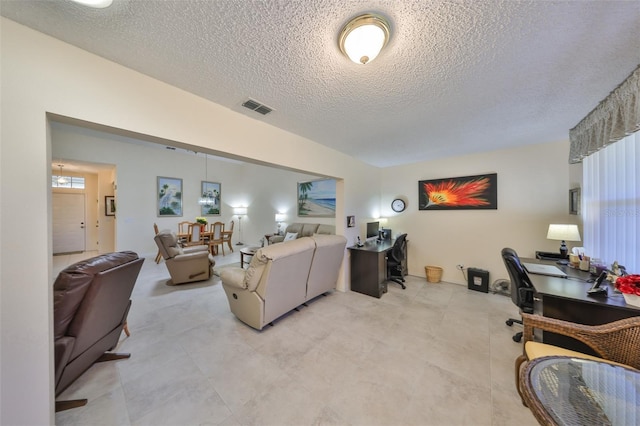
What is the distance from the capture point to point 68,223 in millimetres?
6367

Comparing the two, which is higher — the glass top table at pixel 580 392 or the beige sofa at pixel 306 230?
the beige sofa at pixel 306 230

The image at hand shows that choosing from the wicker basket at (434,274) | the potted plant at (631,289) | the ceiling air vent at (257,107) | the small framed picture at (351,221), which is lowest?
the wicker basket at (434,274)

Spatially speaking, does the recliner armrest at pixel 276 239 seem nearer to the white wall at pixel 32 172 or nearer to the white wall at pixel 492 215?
the white wall at pixel 492 215

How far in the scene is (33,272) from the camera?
3.74 feet

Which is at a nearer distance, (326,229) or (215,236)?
(326,229)

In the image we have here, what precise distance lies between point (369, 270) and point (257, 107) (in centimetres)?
286

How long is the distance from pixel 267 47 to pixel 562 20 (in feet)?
5.49

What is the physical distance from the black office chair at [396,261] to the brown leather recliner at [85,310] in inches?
141

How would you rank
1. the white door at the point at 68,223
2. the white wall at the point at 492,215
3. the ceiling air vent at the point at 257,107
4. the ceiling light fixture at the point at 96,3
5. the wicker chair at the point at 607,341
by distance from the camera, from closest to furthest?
the ceiling light fixture at the point at 96,3, the wicker chair at the point at 607,341, the ceiling air vent at the point at 257,107, the white wall at the point at 492,215, the white door at the point at 68,223

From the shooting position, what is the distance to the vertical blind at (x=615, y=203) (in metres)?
1.82

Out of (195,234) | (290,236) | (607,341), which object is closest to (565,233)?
(607,341)

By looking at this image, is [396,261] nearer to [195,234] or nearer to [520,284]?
[520,284]

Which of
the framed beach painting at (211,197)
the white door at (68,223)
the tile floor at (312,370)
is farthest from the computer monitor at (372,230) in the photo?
the white door at (68,223)

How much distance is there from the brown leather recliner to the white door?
7346mm
